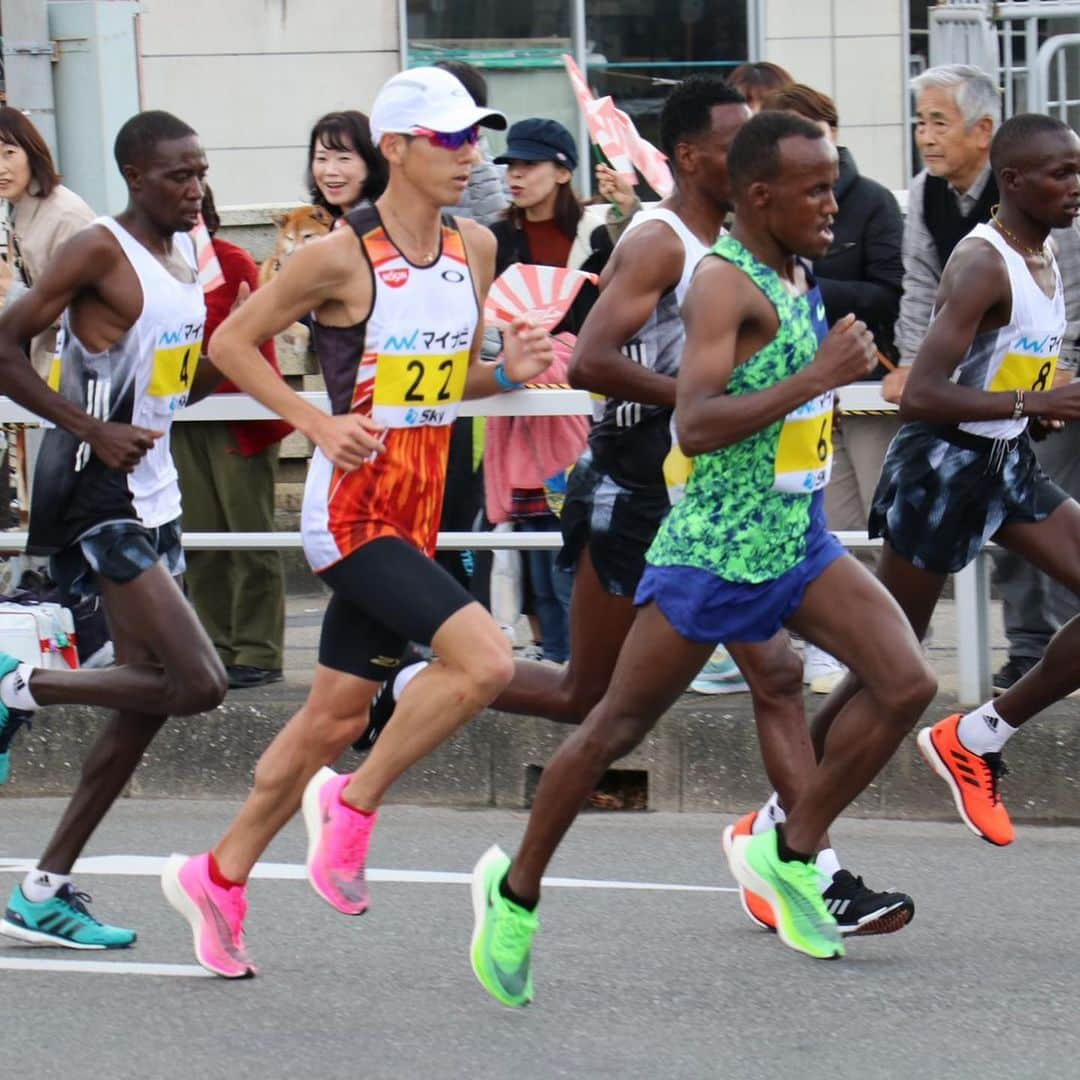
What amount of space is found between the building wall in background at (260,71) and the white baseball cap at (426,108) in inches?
355

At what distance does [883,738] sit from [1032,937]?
88 centimetres

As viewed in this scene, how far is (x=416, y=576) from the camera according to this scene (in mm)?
5438

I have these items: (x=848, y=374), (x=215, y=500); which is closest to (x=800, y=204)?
(x=848, y=374)

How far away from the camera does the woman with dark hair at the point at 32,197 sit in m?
8.59

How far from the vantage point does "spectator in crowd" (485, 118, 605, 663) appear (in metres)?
8.25

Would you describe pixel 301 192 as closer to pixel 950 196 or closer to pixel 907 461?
pixel 950 196

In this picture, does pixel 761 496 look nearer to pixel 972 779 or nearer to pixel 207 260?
pixel 972 779

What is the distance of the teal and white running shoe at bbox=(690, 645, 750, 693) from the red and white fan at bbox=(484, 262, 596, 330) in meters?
1.50

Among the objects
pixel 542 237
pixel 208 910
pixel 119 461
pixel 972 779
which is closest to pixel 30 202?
pixel 542 237

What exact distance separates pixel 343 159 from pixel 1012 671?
2762 mm

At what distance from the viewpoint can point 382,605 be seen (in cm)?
544

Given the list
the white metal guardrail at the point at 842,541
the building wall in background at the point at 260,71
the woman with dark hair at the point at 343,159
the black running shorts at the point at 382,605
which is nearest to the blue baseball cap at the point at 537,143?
the woman with dark hair at the point at 343,159

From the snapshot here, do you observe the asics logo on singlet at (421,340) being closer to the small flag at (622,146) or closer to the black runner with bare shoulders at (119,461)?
the black runner with bare shoulders at (119,461)

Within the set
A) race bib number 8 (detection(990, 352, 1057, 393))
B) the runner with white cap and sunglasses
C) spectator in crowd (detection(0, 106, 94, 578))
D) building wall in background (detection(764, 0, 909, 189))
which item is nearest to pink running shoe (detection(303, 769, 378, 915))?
the runner with white cap and sunglasses
